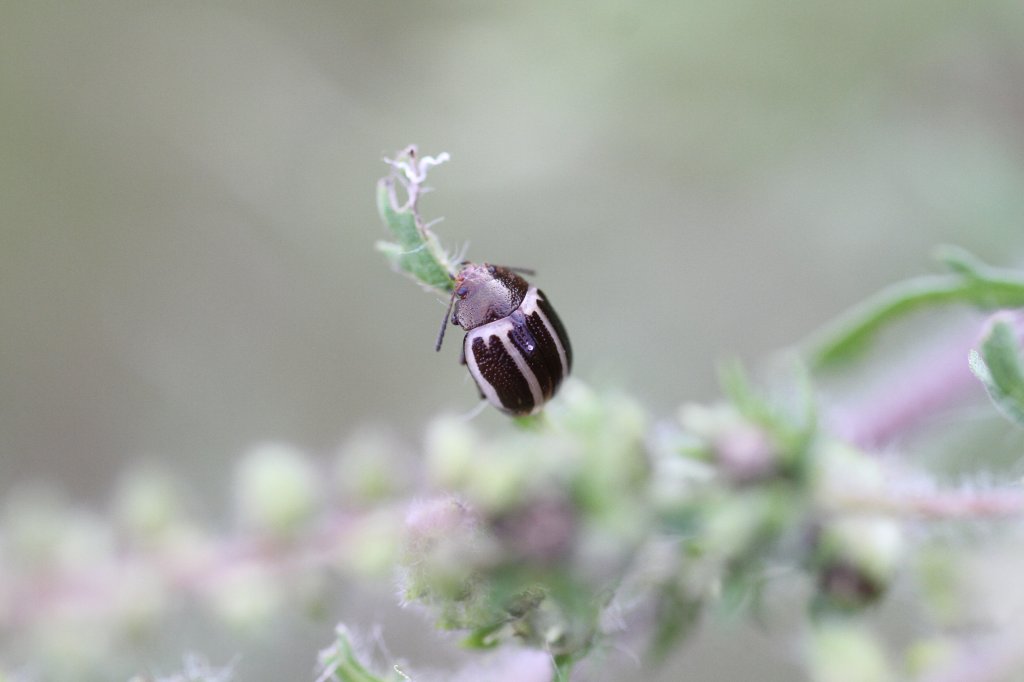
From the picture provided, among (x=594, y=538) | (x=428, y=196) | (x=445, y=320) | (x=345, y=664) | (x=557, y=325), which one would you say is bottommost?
(x=345, y=664)

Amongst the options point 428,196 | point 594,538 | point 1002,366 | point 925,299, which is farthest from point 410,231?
point 428,196

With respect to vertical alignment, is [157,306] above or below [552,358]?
above

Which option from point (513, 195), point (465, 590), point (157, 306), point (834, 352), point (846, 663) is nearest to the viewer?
point (465, 590)

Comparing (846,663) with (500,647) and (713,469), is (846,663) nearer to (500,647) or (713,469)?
(713,469)

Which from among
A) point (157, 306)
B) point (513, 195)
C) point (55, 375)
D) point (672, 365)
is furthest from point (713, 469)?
point (55, 375)

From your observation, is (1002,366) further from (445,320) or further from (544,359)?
(445,320)

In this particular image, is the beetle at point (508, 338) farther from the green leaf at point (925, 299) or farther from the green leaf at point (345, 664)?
the green leaf at point (925, 299)
